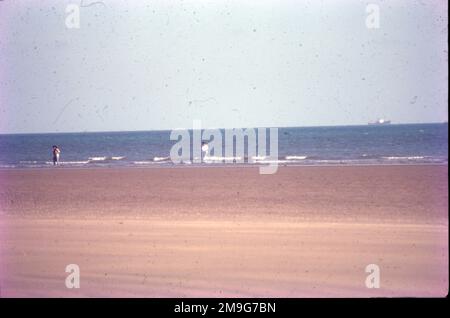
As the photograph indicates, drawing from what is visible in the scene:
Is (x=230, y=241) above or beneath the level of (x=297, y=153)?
beneath

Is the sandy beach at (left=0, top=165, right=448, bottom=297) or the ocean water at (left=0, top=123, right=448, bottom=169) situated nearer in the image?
the sandy beach at (left=0, top=165, right=448, bottom=297)

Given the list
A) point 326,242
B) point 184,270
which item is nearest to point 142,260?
point 184,270

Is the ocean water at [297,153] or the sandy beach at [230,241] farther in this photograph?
the ocean water at [297,153]

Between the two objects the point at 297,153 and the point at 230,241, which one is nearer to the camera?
the point at 230,241

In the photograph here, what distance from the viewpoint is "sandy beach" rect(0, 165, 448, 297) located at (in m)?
5.69

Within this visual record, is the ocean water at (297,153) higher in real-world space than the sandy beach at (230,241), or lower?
higher

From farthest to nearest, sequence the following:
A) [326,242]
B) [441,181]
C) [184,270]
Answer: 1. [441,181]
2. [326,242]
3. [184,270]

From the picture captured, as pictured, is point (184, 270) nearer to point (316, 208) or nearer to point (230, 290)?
point (230, 290)

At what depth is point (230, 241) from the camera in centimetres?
764

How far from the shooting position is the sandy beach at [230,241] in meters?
5.69

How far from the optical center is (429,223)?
8703mm

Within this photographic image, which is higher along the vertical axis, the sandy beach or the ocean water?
the ocean water
